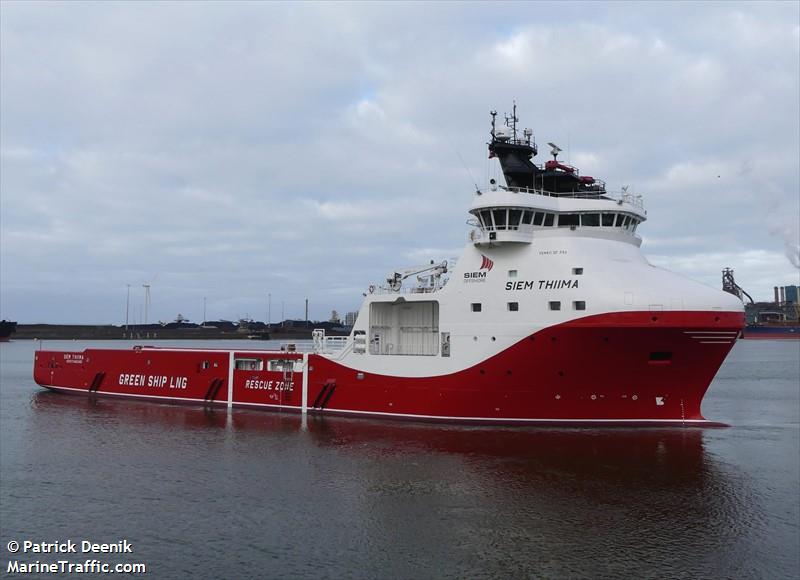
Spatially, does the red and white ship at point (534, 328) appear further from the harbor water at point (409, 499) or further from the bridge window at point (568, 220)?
the harbor water at point (409, 499)

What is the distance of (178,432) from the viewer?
25.9 metres

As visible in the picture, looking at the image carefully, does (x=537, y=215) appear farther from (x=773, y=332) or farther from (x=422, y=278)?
(x=773, y=332)

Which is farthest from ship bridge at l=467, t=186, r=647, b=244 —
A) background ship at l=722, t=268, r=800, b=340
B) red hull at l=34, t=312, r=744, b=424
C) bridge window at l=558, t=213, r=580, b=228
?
background ship at l=722, t=268, r=800, b=340

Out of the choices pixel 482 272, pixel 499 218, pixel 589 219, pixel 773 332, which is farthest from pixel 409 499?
pixel 773 332

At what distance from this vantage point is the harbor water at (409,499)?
1276 centimetres

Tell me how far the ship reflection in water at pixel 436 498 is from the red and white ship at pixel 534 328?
4.05 ft

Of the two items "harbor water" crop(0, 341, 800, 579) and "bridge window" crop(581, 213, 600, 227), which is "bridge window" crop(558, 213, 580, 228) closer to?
"bridge window" crop(581, 213, 600, 227)

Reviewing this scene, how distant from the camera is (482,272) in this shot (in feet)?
79.9

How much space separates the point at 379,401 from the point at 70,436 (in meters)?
13.2

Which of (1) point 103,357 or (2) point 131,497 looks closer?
(2) point 131,497

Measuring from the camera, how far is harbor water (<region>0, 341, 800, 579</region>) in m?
12.8

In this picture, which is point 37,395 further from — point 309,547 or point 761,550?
point 761,550

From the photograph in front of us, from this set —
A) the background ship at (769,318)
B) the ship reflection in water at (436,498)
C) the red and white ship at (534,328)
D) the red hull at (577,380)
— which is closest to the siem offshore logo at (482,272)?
the red and white ship at (534,328)

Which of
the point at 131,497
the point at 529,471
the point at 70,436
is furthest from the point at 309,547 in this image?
the point at 70,436
